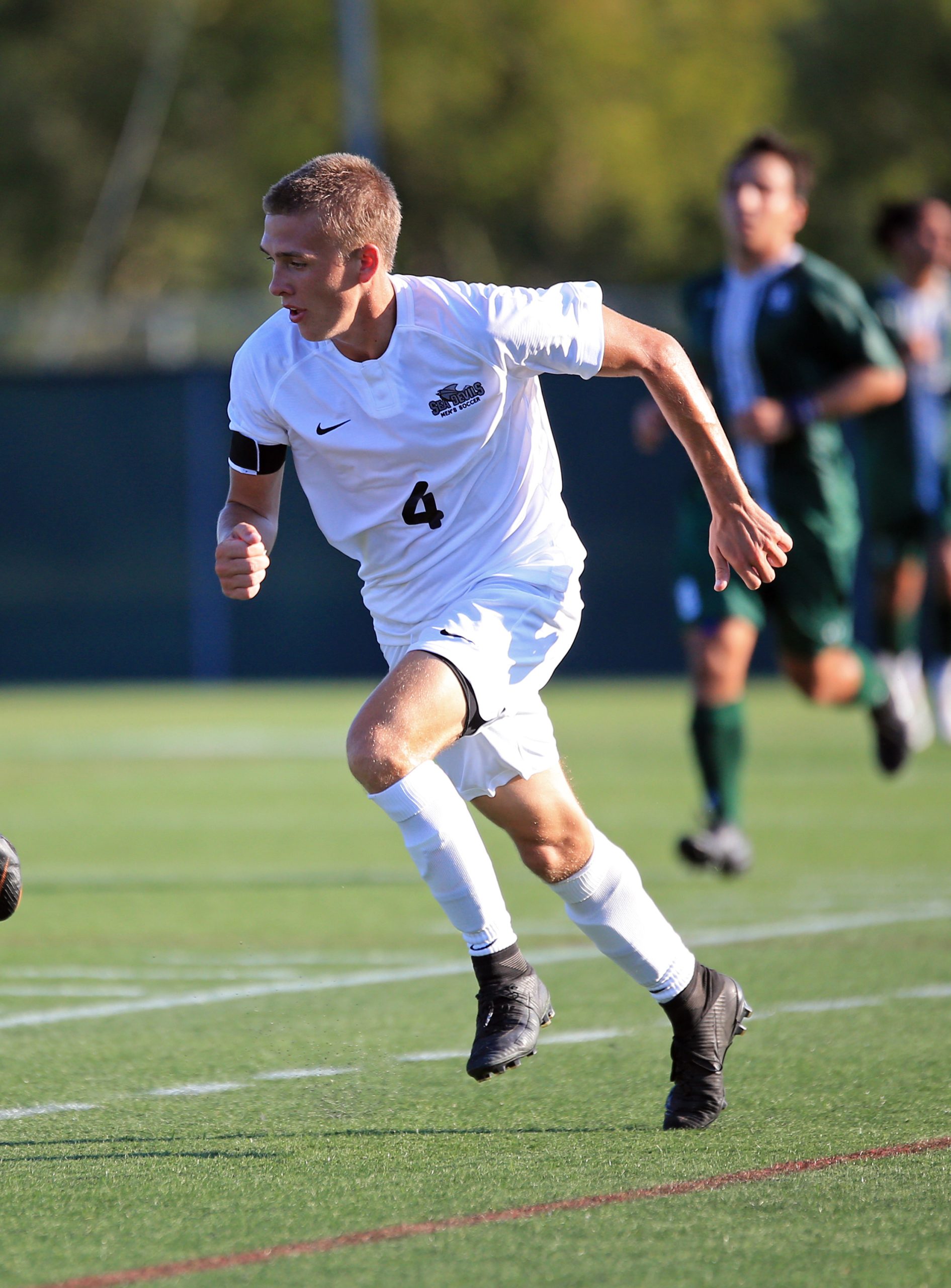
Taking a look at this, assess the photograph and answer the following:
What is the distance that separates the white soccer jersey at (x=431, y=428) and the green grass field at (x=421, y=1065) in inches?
43.1

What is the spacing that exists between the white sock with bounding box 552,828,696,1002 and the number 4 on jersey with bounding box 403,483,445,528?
766 mm

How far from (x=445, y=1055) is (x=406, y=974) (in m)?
1.19

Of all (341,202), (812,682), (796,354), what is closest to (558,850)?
(341,202)

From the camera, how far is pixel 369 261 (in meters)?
4.41

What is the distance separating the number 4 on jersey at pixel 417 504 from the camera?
455cm

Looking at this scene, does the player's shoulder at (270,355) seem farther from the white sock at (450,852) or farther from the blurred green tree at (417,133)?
the blurred green tree at (417,133)

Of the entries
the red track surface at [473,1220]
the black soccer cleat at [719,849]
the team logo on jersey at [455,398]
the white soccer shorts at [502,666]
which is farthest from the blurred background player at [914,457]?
the red track surface at [473,1220]

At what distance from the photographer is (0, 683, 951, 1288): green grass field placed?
11.1 feet

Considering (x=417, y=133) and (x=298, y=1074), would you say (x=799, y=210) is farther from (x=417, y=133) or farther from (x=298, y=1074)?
(x=417, y=133)

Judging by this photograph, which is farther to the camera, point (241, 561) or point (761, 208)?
point (761, 208)

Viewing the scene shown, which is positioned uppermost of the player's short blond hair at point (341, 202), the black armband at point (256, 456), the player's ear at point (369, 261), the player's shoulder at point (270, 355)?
the player's short blond hair at point (341, 202)

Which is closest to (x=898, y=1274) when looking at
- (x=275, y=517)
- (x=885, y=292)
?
(x=275, y=517)

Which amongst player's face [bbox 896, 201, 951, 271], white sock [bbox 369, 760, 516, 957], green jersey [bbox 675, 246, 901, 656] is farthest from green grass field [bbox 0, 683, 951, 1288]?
player's face [bbox 896, 201, 951, 271]

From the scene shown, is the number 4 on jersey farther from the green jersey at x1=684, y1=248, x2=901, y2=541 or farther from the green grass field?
the green jersey at x1=684, y1=248, x2=901, y2=541
